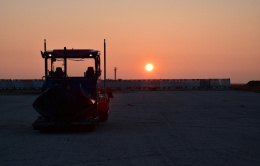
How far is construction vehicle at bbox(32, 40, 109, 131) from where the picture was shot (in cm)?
1230

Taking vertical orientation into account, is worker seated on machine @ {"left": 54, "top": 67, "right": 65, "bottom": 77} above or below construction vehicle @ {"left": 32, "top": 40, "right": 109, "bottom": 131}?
above

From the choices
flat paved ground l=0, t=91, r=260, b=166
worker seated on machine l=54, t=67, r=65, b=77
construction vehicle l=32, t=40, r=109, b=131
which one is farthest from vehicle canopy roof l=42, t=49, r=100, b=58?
flat paved ground l=0, t=91, r=260, b=166

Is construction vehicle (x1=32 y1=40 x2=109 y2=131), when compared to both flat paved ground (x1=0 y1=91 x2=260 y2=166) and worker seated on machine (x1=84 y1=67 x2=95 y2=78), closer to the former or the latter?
worker seated on machine (x1=84 y1=67 x2=95 y2=78)

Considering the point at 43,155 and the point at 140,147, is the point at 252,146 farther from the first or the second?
the point at 43,155

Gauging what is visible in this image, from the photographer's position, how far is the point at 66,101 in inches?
488

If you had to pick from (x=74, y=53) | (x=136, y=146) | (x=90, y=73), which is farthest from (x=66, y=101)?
(x=136, y=146)

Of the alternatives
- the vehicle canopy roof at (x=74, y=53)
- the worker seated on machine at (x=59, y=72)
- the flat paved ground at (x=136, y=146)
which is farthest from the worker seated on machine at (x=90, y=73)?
the flat paved ground at (x=136, y=146)

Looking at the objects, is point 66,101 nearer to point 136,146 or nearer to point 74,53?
point 74,53

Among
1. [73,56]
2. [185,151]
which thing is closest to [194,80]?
[73,56]

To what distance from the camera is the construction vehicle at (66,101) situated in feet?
40.4

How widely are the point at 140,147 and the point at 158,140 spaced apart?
1270 mm

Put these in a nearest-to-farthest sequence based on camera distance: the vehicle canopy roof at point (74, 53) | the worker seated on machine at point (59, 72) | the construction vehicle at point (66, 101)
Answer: the construction vehicle at point (66, 101)
the worker seated on machine at point (59, 72)
the vehicle canopy roof at point (74, 53)

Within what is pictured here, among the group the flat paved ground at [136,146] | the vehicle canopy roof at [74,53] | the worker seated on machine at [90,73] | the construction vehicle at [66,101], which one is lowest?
the flat paved ground at [136,146]

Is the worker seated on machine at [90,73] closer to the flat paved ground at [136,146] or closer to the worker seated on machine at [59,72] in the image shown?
the worker seated on machine at [59,72]
